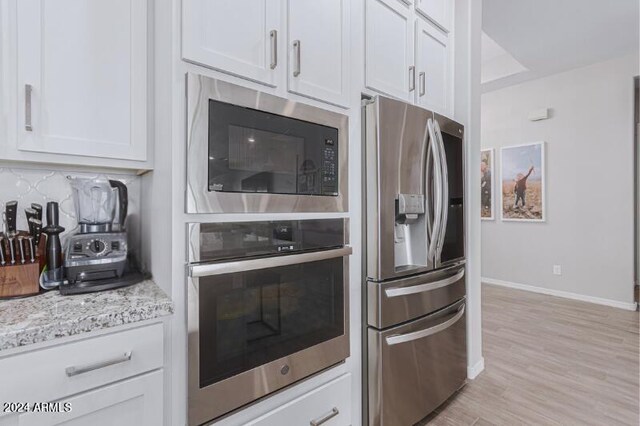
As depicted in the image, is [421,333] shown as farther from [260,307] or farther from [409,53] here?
[409,53]

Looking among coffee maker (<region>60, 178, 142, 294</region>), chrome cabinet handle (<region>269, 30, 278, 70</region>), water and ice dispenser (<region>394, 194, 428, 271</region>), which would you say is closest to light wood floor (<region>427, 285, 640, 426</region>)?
water and ice dispenser (<region>394, 194, 428, 271</region>)

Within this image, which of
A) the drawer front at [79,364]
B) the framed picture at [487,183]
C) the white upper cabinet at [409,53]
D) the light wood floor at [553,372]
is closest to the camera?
the drawer front at [79,364]

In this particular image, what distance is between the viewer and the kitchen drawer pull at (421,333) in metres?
1.57

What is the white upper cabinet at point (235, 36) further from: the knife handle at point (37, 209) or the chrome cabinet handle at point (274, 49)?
the knife handle at point (37, 209)

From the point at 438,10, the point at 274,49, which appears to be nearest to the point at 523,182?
the point at 438,10

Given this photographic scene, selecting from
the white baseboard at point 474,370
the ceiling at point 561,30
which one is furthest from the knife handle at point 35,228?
the ceiling at point 561,30

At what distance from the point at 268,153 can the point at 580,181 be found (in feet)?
14.7

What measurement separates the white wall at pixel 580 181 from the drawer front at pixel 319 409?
161 inches

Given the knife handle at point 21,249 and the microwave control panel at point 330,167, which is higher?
the microwave control panel at point 330,167

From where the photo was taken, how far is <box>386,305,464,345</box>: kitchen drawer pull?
1567 millimetres

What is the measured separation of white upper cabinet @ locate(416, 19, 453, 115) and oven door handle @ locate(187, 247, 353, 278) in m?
1.17

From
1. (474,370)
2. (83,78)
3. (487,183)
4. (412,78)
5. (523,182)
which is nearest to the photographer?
(83,78)

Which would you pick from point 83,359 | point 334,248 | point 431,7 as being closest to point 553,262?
point 431,7

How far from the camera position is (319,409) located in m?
1.38
